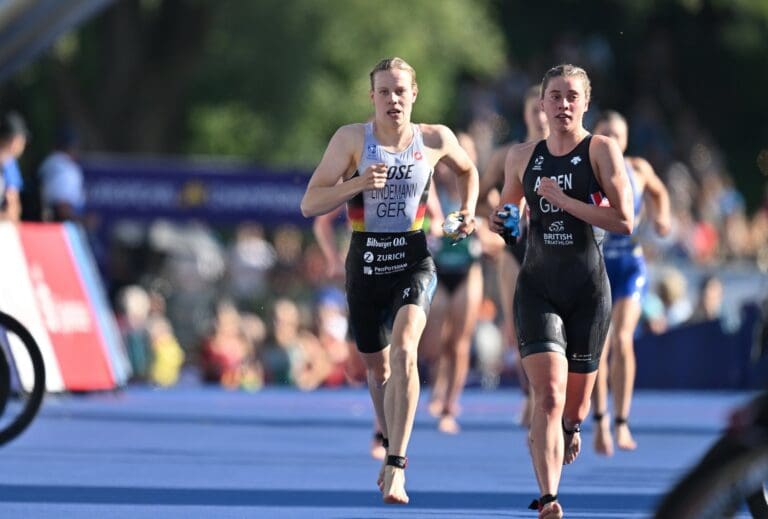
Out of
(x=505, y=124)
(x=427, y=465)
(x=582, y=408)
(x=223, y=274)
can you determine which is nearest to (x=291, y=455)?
(x=427, y=465)

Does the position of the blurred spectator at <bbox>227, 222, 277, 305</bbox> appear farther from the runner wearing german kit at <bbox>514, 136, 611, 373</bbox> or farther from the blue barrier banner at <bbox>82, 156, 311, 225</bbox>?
the runner wearing german kit at <bbox>514, 136, 611, 373</bbox>

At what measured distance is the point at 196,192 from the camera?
22.5 meters

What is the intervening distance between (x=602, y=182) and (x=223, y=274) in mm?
15756

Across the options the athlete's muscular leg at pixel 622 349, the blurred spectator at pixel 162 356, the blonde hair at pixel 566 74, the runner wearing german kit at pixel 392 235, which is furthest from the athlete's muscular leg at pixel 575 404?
the blurred spectator at pixel 162 356

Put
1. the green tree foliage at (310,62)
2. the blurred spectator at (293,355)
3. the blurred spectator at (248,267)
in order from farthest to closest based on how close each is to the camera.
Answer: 1. the green tree foliage at (310,62)
2. the blurred spectator at (248,267)
3. the blurred spectator at (293,355)

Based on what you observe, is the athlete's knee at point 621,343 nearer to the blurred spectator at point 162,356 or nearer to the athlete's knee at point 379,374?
the athlete's knee at point 379,374

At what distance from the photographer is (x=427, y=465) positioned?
11.4m

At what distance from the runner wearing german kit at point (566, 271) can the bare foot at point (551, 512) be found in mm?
747

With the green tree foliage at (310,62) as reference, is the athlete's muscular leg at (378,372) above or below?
below

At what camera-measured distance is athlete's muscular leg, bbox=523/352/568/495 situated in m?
8.23

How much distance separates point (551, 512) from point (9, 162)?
26.9 feet

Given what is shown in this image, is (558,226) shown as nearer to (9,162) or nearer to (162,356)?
(9,162)

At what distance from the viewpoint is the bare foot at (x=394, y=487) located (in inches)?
351

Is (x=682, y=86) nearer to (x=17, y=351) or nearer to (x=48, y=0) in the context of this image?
(x=48, y=0)
